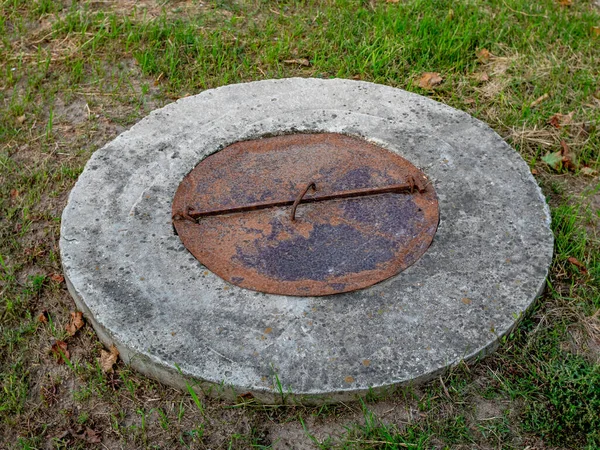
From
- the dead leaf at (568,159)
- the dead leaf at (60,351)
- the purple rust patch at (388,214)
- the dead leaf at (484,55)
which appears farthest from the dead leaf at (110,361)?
the dead leaf at (484,55)

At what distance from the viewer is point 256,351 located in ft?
7.01

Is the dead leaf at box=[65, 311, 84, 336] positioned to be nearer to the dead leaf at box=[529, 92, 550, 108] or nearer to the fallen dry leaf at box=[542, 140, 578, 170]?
the fallen dry leaf at box=[542, 140, 578, 170]

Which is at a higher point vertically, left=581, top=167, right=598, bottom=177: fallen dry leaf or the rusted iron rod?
the rusted iron rod

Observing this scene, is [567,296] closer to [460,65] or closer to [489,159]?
[489,159]

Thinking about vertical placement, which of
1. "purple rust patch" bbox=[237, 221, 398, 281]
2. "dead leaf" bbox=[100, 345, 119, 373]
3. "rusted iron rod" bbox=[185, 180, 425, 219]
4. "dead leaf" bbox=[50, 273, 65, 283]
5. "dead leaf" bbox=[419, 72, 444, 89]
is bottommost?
"dead leaf" bbox=[50, 273, 65, 283]

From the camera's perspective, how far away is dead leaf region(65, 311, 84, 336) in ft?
8.20

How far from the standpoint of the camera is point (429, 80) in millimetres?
3738

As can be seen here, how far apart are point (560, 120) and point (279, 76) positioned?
62.9 inches

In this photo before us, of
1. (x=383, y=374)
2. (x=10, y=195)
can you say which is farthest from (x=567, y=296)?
(x=10, y=195)

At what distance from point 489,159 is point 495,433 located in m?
1.24

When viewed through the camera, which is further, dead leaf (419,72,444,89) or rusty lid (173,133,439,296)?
dead leaf (419,72,444,89)

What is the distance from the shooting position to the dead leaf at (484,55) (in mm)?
3926

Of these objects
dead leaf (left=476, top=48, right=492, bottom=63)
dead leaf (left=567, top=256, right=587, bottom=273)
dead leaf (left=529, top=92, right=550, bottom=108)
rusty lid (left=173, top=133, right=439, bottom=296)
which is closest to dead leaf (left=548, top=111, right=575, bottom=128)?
dead leaf (left=529, top=92, right=550, bottom=108)

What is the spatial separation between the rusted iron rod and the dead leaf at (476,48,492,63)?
1.63 m
